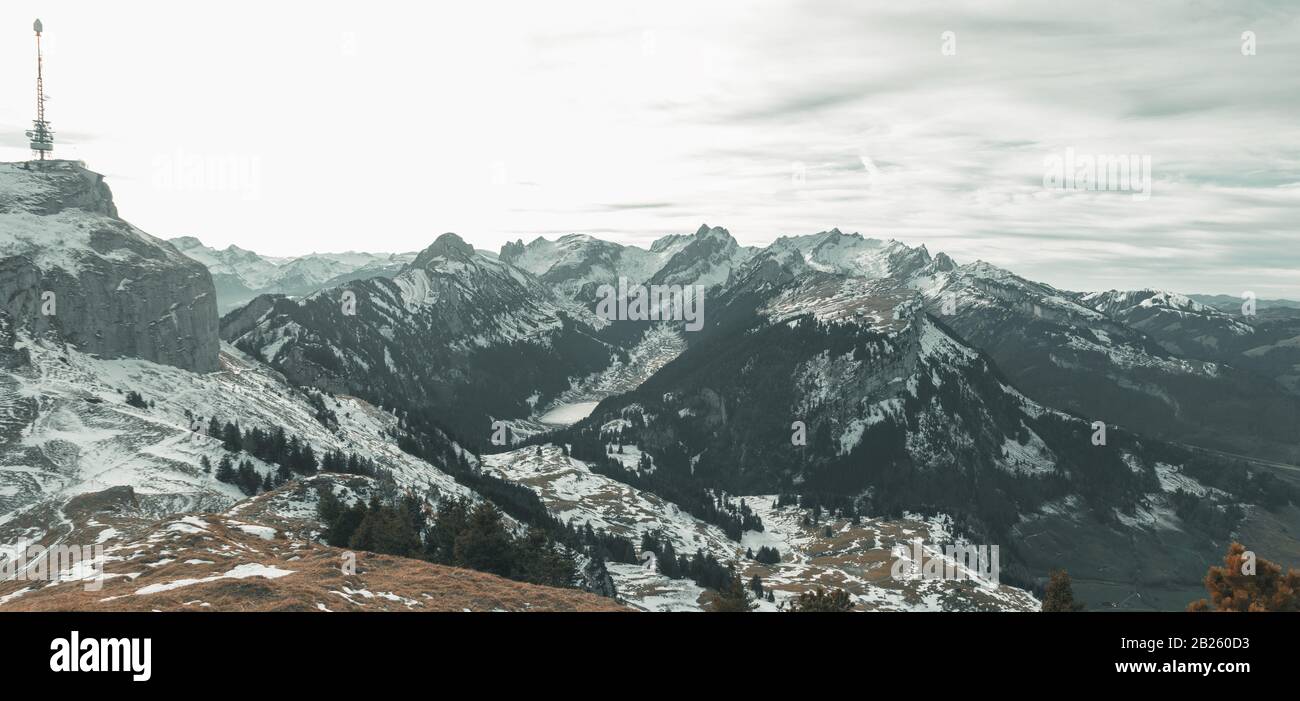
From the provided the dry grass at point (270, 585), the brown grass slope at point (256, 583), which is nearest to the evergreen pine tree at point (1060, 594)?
the brown grass slope at point (256, 583)

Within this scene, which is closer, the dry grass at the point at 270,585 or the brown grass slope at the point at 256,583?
the dry grass at the point at 270,585

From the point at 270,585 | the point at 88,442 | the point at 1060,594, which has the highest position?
the point at 270,585

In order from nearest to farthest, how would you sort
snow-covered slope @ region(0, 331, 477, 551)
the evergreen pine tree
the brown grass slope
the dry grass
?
the dry grass < the brown grass slope < the evergreen pine tree < snow-covered slope @ region(0, 331, 477, 551)

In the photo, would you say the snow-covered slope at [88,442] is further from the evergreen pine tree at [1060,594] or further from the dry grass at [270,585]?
the evergreen pine tree at [1060,594]

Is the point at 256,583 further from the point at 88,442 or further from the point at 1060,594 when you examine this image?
the point at 88,442

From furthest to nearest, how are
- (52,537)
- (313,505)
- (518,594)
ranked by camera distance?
(313,505), (52,537), (518,594)

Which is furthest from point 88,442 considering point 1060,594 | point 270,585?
point 1060,594

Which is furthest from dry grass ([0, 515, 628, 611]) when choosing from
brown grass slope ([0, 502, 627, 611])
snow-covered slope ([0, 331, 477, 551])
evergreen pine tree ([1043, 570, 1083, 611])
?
evergreen pine tree ([1043, 570, 1083, 611])

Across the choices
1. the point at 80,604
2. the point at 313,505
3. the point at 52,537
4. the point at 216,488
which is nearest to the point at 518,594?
the point at 80,604

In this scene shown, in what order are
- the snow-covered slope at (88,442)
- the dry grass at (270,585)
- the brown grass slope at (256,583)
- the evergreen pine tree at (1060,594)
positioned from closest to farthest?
1. the dry grass at (270,585)
2. the brown grass slope at (256,583)
3. the evergreen pine tree at (1060,594)
4. the snow-covered slope at (88,442)

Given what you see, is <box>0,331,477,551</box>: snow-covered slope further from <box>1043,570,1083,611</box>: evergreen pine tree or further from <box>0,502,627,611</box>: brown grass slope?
<box>1043,570,1083,611</box>: evergreen pine tree
